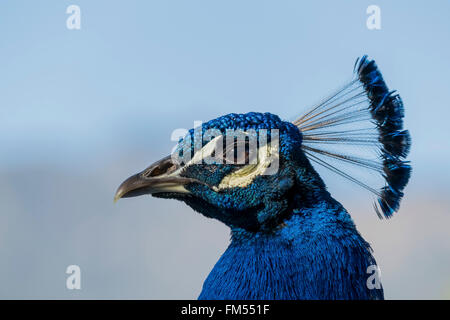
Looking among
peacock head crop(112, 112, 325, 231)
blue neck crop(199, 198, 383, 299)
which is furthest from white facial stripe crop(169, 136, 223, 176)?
blue neck crop(199, 198, 383, 299)

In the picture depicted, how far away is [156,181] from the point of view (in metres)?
1.43

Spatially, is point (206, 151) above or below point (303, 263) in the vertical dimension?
above

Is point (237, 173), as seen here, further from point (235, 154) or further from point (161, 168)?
point (161, 168)

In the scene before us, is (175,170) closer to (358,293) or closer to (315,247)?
(315,247)

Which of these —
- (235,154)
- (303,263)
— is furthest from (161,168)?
(303,263)

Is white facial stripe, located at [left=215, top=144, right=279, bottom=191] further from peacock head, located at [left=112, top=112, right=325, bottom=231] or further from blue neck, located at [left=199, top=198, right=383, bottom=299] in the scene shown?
blue neck, located at [left=199, top=198, right=383, bottom=299]

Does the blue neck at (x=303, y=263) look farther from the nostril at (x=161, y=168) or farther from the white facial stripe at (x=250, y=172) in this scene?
the nostril at (x=161, y=168)

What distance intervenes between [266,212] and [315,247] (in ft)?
0.53

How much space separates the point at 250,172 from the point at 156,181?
26 centimetres

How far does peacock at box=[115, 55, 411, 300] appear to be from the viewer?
1.36 metres

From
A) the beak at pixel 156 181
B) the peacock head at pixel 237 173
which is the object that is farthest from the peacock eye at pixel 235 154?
the beak at pixel 156 181

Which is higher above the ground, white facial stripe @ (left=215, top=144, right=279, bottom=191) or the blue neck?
white facial stripe @ (left=215, top=144, right=279, bottom=191)
